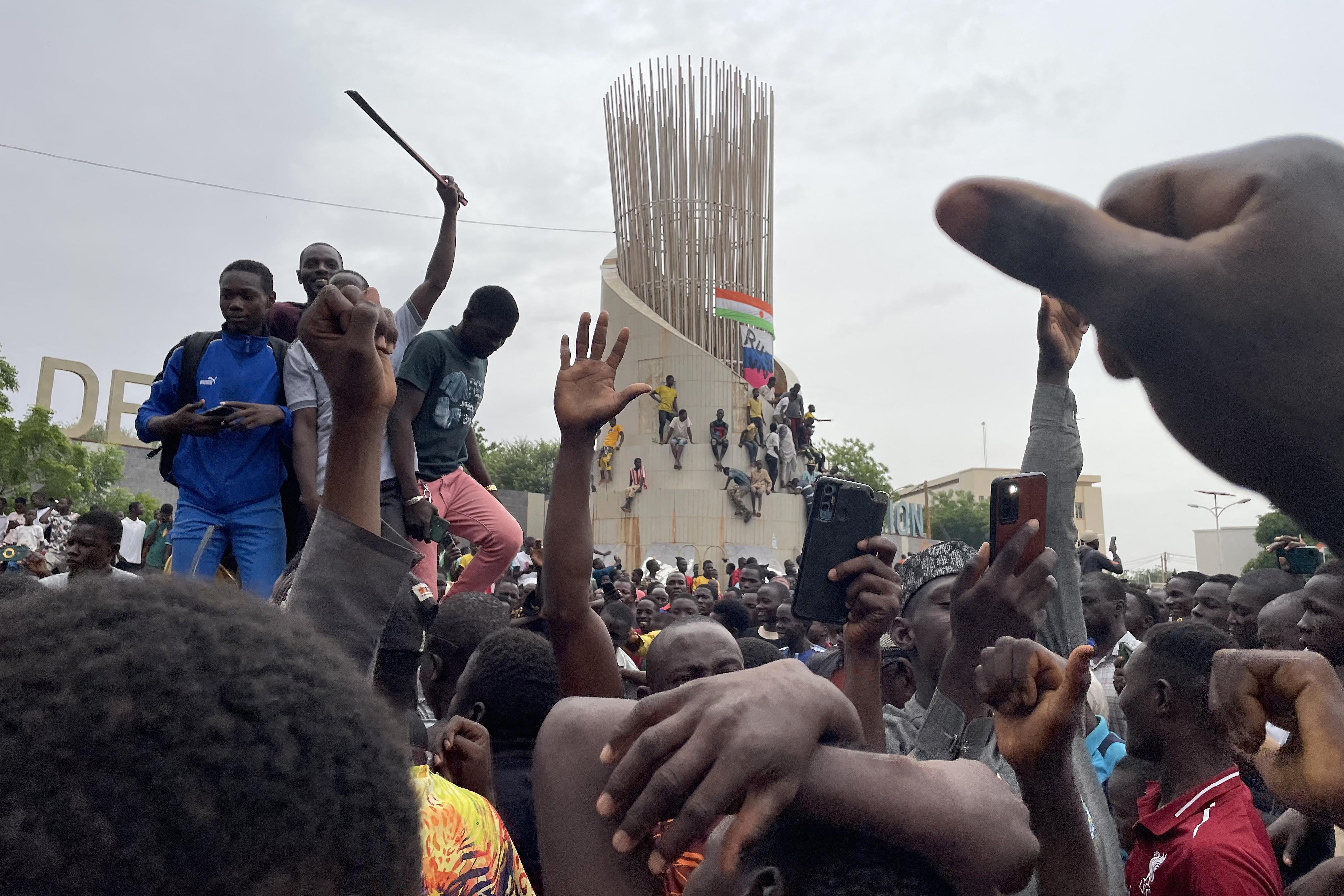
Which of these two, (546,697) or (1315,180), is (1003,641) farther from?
(546,697)

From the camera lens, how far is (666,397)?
27.6 m

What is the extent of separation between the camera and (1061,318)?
2.29 meters

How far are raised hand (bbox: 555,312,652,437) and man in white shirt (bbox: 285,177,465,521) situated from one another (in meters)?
0.93

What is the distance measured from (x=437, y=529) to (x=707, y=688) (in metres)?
3.01

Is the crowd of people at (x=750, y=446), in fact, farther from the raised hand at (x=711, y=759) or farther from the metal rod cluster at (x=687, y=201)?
the raised hand at (x=711, y=759)

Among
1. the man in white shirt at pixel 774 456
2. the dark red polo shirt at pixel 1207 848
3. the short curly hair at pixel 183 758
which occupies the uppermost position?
the man in white shirt at pixel 774 456

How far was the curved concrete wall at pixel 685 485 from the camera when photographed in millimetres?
27266

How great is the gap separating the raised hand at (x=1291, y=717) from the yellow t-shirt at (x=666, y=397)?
85.0ft

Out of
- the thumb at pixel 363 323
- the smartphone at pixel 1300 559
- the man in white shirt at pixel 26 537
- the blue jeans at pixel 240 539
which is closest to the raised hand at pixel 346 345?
the thumb at pixel 363 323

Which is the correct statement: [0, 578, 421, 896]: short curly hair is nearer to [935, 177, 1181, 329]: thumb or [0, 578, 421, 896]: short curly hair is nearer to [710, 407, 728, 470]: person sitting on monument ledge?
[935, 177, 1181, 329]: thumb

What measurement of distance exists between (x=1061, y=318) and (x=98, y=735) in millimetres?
2057

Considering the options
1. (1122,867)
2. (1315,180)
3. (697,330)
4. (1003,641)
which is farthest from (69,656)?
(697,330)

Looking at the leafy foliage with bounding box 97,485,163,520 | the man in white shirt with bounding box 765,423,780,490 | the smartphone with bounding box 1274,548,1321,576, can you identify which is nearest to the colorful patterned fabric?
the smartphone with bounding box 1274,548,1321,576

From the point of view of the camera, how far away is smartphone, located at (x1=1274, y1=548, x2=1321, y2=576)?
7113 mm
